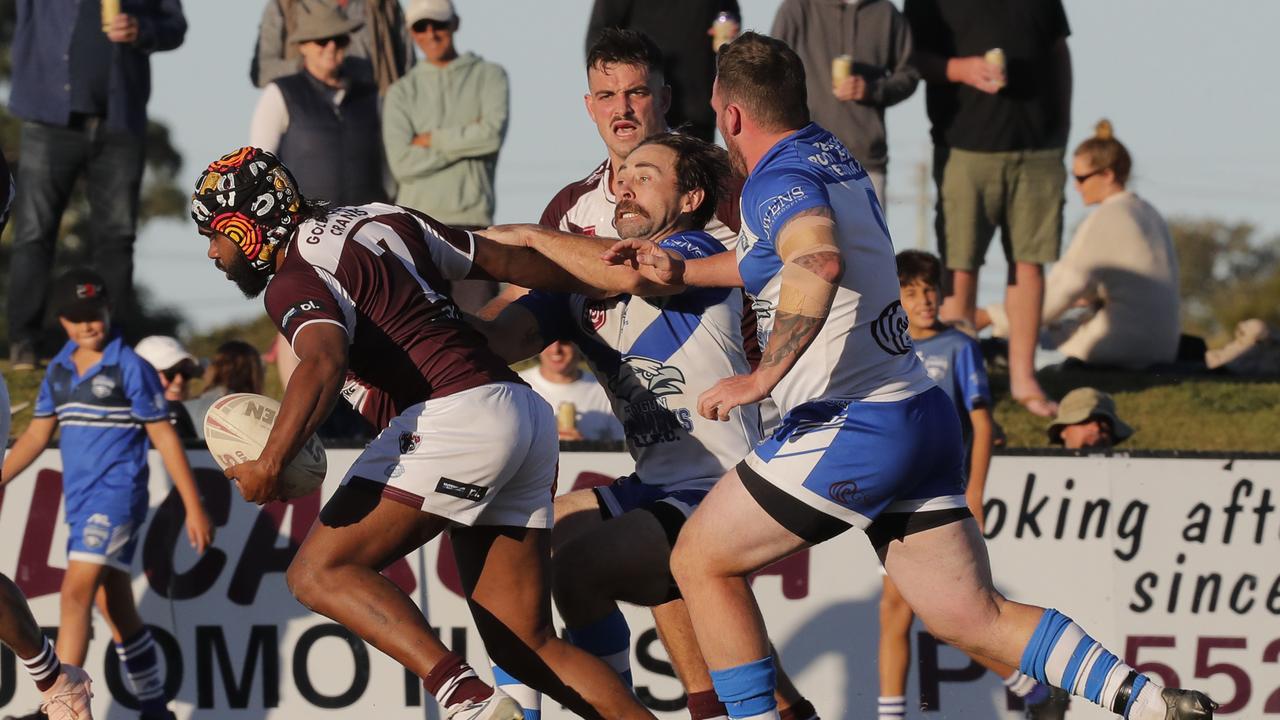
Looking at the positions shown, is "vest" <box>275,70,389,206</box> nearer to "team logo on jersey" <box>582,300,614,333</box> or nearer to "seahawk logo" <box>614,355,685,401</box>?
"team logo on jersey" <box>582,300,614,333</box>

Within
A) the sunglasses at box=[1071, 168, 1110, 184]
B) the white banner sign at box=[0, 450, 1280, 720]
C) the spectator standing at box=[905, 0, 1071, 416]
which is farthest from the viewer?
the sunglasses at box=[1071, 168, 1110, 184]

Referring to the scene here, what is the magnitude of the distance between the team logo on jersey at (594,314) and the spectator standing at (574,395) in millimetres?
3524

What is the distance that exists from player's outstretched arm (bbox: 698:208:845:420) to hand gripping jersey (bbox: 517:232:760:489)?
0.95m

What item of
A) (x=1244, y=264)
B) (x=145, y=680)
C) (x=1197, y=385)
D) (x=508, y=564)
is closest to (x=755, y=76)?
(x=508, y=564)

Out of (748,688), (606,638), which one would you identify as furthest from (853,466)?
(606,638)

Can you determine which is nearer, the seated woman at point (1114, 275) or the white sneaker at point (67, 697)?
the white sneaker at point (67, 697)

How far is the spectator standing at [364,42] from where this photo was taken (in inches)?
436

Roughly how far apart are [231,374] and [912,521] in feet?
16.7

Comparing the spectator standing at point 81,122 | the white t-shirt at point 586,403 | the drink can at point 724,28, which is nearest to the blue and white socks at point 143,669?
the spectator standing at point 81,122

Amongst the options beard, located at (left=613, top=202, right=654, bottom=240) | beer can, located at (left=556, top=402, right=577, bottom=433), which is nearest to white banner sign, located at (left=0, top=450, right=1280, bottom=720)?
beer can, located at (left=556, top=402, right=577, bottom=433)

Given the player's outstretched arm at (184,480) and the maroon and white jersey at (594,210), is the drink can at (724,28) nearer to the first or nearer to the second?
the maroon and white jersey at (594,210)

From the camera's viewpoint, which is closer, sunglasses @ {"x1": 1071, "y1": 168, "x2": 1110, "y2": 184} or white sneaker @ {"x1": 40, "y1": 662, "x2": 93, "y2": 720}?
white sneaker @ {"x1": 40, "y1": 662, "x2": 93, "y2": 720}

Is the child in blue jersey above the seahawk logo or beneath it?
beneath

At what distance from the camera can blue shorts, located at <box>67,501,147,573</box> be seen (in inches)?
345
